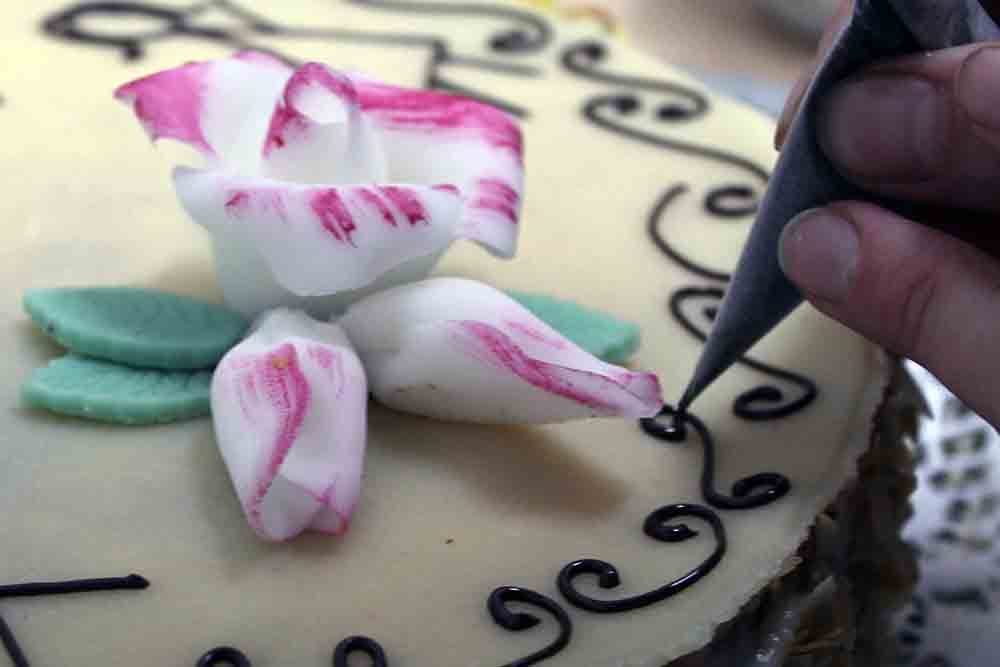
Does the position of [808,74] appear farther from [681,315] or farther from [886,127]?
[681,315]

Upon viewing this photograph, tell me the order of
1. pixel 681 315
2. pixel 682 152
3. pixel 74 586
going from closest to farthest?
pixel 74 586 < pixel 681 315 < pixel 682 152

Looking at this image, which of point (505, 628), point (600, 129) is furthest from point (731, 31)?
point (505, 628)

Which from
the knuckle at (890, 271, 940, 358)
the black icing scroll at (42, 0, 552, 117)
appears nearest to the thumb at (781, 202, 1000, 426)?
the knuckle at (890, 271, 940, 358)

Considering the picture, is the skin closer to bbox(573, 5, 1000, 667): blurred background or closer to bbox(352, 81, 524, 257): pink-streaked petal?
bbox(352, 81, 524, 257): pink-streaked petal

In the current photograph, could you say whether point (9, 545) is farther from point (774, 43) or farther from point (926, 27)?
point (774, 43)

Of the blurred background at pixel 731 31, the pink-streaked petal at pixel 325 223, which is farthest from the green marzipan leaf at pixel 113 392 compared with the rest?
the blurred background at pixel 731 31

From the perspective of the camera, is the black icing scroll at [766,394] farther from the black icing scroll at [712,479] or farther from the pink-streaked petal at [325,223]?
the pink-streaked petal at [325,223]
